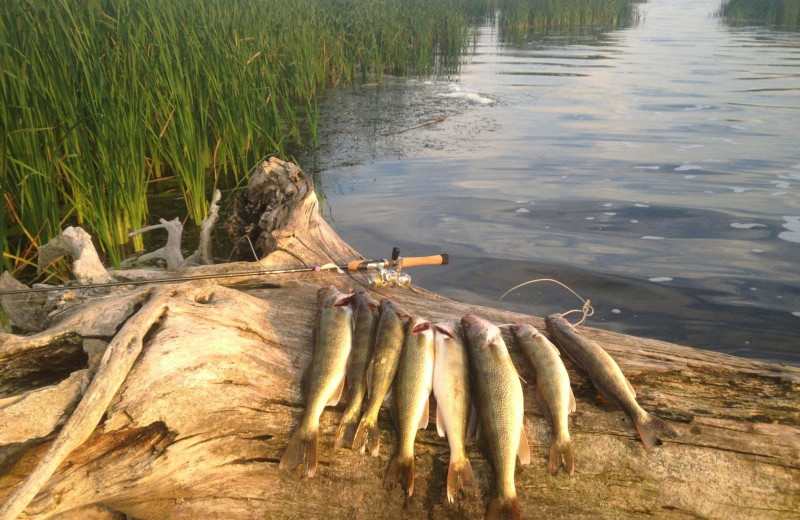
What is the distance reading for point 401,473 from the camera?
2801 millimetres

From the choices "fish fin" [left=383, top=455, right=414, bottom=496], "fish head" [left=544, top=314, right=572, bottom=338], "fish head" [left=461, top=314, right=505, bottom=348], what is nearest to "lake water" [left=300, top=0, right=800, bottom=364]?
"fish head" [left=544, top=314, right=572, bottom=338]

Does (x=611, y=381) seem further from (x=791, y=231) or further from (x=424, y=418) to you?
(x=791, y=231)

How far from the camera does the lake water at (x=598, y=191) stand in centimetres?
644

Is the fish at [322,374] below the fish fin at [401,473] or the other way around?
the other way around

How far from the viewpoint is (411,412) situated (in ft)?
9.50

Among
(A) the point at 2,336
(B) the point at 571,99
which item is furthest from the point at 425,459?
(B) the point at 571,99

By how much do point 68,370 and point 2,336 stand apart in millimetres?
329

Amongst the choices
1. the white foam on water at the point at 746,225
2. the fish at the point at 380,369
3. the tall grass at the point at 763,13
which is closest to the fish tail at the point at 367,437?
the fish at the point at 380,369

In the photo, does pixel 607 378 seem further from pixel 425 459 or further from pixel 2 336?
pixel 2 336

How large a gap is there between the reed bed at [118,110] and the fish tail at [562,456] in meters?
3.95

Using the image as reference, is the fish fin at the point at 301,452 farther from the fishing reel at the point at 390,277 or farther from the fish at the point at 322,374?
the fishing reel at the point at 390,277

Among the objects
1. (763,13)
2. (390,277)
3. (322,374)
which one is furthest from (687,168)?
(763,13)

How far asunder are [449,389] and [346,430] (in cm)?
52

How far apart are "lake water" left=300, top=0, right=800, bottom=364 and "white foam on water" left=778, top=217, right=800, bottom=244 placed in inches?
1.2
